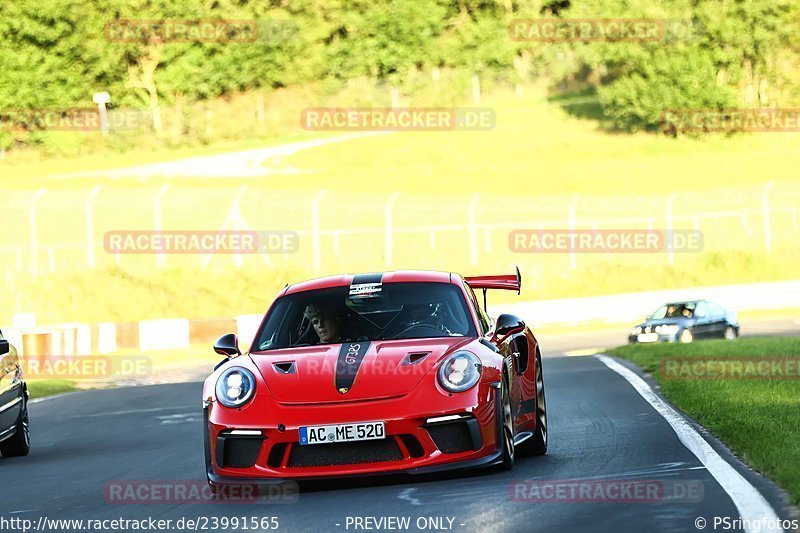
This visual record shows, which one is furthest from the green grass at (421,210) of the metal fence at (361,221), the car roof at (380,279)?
the car roof at (380,279)

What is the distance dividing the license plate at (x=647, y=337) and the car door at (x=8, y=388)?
61.2 ft

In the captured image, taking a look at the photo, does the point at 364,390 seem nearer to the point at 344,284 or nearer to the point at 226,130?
the point at 344,284

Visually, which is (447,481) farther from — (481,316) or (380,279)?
(380,279)

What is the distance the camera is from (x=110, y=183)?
60188mm

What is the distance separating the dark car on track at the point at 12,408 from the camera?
1302 cm

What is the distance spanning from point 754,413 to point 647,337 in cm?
1871

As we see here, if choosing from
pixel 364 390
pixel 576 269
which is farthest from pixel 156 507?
pixel 576 269

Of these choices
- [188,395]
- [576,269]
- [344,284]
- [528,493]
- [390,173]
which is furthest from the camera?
[390,173]

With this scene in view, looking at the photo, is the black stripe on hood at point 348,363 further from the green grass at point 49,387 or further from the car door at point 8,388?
the green grass at point 49,387

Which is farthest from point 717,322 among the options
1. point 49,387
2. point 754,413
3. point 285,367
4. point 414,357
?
A: point 285,367

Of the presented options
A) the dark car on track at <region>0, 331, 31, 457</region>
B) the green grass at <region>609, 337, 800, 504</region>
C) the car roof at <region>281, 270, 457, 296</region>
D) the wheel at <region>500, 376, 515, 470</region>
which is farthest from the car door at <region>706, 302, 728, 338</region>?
the wheel at <region>500, 376, 515, 470</region>

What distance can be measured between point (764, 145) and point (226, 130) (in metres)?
31.2

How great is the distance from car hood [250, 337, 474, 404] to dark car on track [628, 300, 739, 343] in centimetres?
2163

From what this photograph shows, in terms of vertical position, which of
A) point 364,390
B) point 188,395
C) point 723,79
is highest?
point 723,79
